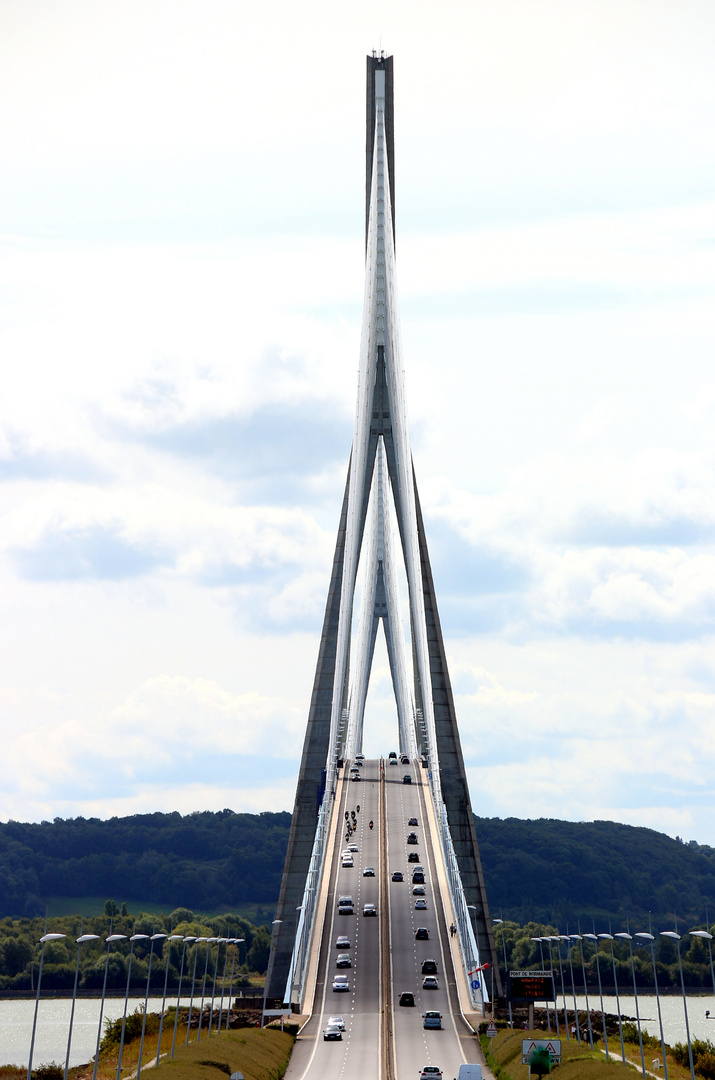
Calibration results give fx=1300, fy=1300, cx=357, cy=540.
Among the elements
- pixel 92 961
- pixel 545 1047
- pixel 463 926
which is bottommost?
pixel 545 1047

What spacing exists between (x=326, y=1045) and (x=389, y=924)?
1959 centimetres

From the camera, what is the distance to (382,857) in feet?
261

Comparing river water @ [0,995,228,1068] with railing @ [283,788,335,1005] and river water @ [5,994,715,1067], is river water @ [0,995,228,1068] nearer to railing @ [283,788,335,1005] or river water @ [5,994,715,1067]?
river water @ [5,994,715,1067]

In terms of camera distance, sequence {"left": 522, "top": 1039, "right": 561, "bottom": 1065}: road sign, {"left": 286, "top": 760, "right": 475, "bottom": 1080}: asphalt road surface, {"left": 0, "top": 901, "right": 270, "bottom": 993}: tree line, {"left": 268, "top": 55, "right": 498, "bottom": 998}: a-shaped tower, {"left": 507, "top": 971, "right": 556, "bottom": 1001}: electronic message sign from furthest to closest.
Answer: {"left": 0, "top": 901, "right": 270, "bottom": 993}: tree line → {"left": 268, "top": 55, "right": 498, "bottom": 998}: a-shaped tower → {"left": 507, "top": 971, "right": 556, "bottom": 1001}: electronic message sign → {"left": 286, "top": 760, "right": 475, "bottom": 1080}: asphalt road surface → {"left": 522, "top": 1039, "right": 561, "bottom": 1065}: road sign

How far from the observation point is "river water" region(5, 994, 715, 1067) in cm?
7800

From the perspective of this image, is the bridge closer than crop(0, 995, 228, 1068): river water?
Yes

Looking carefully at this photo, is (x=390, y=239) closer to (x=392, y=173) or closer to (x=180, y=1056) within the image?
(x=392, y=173)

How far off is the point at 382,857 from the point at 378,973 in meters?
20.2

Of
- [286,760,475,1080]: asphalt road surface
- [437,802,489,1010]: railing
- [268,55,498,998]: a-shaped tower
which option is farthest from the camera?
[268,55,498,998]: a-shaped tower

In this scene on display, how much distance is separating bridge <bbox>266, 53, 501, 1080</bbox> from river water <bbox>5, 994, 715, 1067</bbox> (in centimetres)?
947

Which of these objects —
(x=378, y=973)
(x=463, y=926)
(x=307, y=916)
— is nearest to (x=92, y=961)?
(x=307, y=916)

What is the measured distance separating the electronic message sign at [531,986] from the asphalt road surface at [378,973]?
2.49 metres

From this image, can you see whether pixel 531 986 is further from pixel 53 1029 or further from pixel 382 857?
pixel 53 1029

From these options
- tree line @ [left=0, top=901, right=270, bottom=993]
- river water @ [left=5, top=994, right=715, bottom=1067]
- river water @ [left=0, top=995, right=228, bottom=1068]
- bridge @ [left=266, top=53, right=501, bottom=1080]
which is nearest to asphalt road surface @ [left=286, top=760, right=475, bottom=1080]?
bridge @ [left=266, top=53, right=501, bottom=1080]
